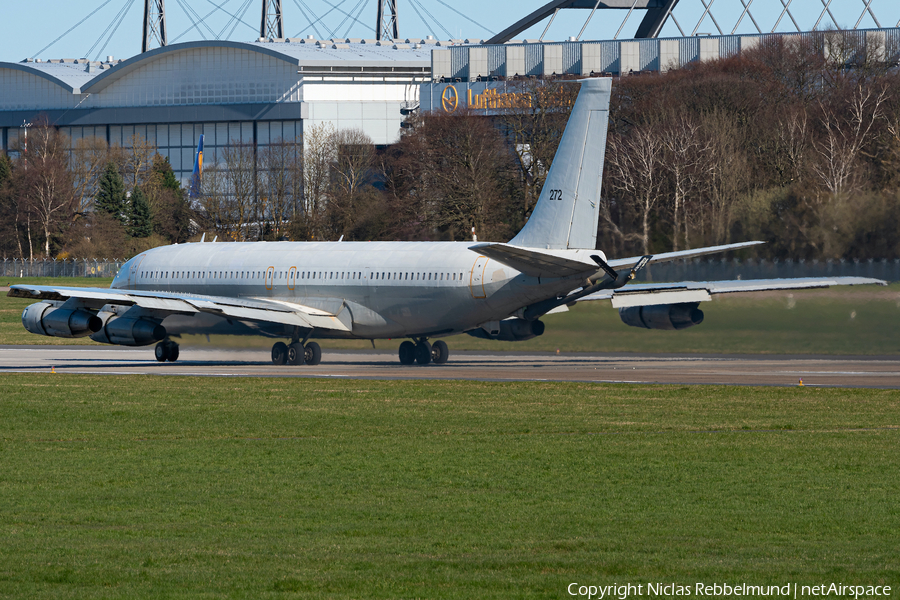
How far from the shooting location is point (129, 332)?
47469 mm

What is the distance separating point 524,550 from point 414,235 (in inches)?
2754

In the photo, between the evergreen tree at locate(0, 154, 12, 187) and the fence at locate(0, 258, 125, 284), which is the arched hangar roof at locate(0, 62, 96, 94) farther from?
the fence at locate(0, 258, 125, 284)

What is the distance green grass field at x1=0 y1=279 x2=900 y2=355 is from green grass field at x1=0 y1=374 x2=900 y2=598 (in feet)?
47.9

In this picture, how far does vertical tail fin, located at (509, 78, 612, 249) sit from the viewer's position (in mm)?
42812

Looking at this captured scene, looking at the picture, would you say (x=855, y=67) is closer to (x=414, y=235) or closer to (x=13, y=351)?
(x=414, y=235)

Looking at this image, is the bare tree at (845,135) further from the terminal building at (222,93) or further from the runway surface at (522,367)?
the terminal building at (222,93)

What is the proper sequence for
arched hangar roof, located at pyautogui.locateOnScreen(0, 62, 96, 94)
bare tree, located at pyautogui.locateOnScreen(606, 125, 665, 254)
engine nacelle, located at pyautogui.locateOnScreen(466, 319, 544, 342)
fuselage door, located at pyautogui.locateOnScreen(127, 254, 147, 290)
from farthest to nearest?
1. arched hangar roof, located at pyautogui.locateOnScreen(0, 62, 96, 94)
2. fuselage door, located at pyautogui.locateOnScreen(127, 254, 147, 290)
3. bare tree, located at pyautogui.locateOnScreen(606, 125, 665, 254)
4. engine nacelle, located at pyautogui.locateOnScreen(466, 319, 544, 342)

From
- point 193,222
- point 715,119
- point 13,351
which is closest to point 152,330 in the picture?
point 13,351

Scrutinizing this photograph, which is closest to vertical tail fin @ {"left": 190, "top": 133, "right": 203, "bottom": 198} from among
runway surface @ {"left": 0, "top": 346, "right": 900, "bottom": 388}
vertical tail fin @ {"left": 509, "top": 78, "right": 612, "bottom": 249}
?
runway surface @ {"left": 0, "top": 346, "right": 900, "bottom": 388}

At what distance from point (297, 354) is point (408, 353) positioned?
13.2 ft

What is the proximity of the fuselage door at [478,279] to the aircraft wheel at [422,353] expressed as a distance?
5182mm

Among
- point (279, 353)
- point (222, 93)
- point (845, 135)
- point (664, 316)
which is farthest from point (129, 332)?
point (222, 93)

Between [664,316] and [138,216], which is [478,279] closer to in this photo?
[664,316]

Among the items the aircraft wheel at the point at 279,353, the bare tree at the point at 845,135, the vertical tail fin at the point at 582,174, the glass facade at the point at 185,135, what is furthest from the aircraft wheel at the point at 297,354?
the glass facade at the point at 185,135
